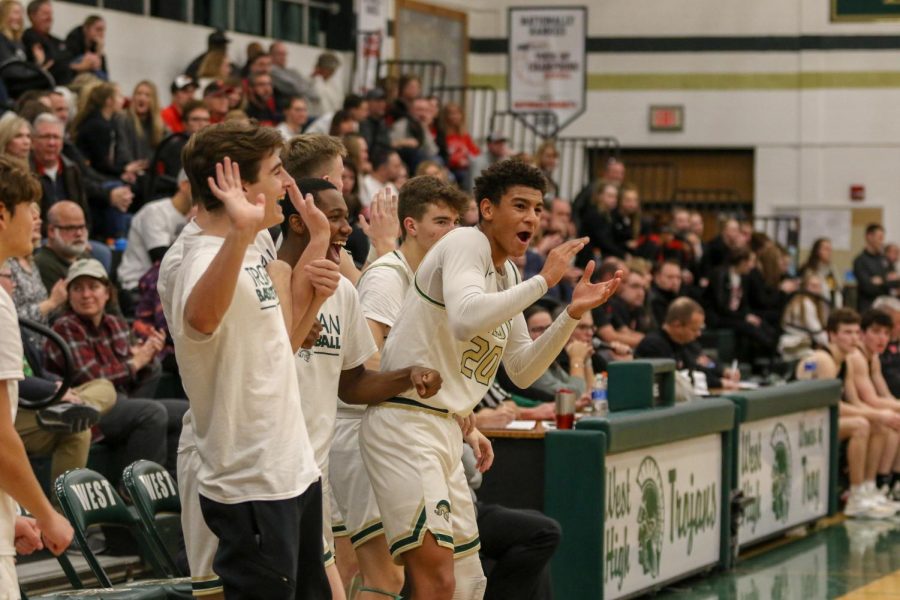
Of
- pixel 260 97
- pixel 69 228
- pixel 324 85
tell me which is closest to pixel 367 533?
pixel 69 228

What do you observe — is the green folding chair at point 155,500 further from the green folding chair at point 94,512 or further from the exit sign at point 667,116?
the exit sign at point 667,116

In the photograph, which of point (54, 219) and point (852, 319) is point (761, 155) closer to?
point (852, 319)

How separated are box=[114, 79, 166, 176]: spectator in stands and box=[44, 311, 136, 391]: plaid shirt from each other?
358 cm

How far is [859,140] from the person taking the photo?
21312mm

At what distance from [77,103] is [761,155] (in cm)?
1240

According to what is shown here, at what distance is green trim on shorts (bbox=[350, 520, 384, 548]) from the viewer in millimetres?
5289

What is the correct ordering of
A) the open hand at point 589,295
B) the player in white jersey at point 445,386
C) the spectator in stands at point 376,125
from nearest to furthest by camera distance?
the open hand at point 589,295 → the player in white jersey at point 445,386 → the spectator in stands at point 376,125

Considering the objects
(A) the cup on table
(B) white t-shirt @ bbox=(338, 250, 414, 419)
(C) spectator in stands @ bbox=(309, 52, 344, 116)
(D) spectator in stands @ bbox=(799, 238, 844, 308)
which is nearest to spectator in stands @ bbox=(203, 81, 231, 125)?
(C) spectator in stands @ bbox=(309, 52, 344, 116)

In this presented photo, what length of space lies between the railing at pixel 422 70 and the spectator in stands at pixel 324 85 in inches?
49.1

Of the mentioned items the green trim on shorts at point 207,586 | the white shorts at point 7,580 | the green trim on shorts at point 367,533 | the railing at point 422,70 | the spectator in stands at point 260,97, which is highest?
the railing at point 422,70

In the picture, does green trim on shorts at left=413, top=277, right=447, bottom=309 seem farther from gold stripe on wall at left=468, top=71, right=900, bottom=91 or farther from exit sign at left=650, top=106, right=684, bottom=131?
exit sign at left=650, top=106, right=684, bottom=131

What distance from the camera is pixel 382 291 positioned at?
5609 mm

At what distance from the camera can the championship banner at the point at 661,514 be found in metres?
7.33

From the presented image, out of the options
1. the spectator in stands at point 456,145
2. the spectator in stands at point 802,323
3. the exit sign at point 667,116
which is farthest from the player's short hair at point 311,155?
the exit sign at point 667,116
